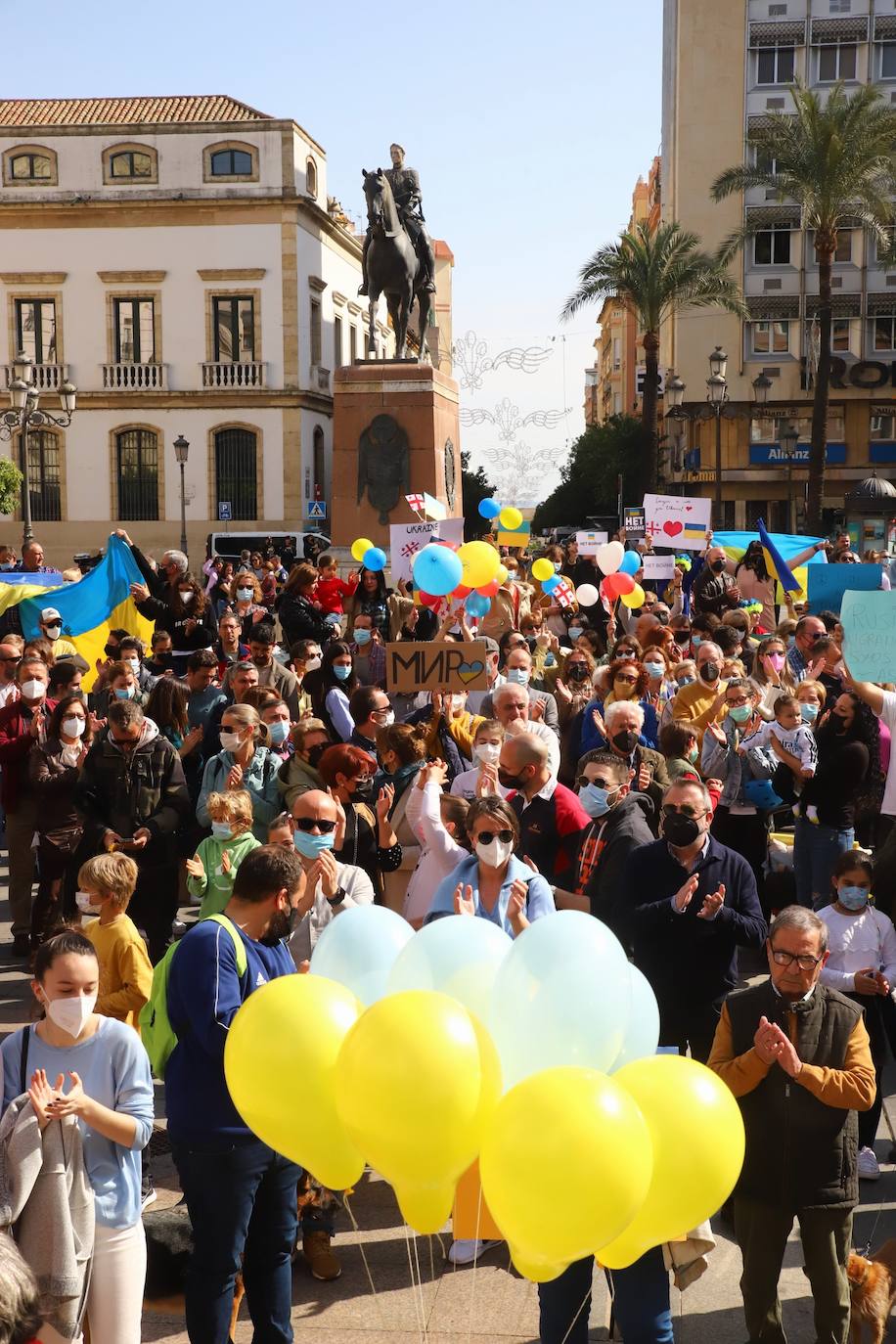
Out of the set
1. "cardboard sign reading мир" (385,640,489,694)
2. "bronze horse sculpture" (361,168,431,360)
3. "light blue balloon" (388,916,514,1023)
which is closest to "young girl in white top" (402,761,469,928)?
Result: "cardboard sign reading мир" (385,640,489,694)

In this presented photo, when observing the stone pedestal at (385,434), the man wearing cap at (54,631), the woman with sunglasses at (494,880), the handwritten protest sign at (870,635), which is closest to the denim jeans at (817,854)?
the handwritten protest sign at (870,635)

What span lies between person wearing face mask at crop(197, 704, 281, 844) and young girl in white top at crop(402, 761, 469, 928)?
4.44ft

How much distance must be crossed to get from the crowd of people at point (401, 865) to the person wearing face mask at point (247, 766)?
18 mm

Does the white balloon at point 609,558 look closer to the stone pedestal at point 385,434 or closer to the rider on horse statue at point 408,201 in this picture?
the stone pedestal at point 385,434

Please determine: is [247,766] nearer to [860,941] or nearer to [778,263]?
[860,941]

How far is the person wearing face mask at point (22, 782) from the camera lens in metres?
8.23

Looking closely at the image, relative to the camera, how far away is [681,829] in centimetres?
506

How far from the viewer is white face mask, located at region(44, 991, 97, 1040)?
3.70m

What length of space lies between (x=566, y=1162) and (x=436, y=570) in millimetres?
7619

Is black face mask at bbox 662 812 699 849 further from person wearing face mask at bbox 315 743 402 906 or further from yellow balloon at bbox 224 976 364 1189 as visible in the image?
yellow balloon at bbox 224 976 364 1189

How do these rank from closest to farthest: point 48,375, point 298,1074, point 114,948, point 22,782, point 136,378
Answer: point 298,1074
point 114,948
point 22,782
point 48,375
point 136,378

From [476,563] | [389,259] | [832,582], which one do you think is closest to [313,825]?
[476,563]

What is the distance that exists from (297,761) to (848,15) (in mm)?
49058

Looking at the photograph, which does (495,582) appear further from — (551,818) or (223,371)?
(223,371)
